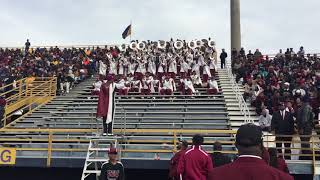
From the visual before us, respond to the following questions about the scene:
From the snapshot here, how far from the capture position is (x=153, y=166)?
13.4m

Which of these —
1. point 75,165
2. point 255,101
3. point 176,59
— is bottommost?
point 75,165

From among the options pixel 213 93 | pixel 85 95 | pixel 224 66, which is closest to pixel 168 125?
pixel 213 93

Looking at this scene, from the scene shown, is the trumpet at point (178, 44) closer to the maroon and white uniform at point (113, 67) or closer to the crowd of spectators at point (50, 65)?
the crowd of spectators at point (50, 65)

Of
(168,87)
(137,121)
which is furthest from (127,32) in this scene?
(137,121)

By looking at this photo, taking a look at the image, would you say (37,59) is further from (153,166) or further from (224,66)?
(153,166)

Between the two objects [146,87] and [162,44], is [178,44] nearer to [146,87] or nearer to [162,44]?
[162,44]

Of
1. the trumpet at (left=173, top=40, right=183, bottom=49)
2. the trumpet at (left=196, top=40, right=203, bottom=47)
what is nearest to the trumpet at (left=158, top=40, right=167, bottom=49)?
the trumpet at (left=173, top=40, right=183, bottom=49)

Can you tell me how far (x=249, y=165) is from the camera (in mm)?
2900

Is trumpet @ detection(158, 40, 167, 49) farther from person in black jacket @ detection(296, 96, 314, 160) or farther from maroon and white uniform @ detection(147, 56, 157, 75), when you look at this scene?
person in black jacket @ detection(296, 96, 314, 160)

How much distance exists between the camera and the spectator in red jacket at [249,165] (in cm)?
289

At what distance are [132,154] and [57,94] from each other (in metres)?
10.4

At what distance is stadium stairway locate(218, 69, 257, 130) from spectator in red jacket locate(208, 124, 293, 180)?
14.3 metres

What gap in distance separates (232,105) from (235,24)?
51.0ft

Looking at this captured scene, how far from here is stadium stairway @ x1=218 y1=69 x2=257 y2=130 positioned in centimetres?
1786
